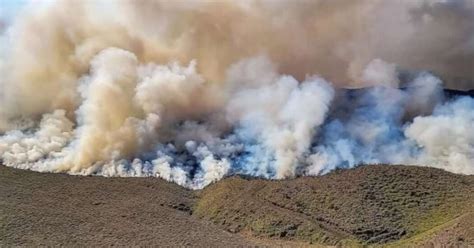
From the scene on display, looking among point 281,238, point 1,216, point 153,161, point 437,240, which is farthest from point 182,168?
point 437,240

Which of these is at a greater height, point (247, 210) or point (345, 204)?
point (345, 204)

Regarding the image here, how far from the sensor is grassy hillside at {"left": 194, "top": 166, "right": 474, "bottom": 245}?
98500 mm

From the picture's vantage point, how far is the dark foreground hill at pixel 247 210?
286 feet

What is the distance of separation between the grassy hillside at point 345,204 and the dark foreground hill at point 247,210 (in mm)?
156

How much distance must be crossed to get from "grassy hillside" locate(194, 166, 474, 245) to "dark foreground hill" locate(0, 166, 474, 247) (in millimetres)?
156

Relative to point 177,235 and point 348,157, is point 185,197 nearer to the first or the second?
point 177,235

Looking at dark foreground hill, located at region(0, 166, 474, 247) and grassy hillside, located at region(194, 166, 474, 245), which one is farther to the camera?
grassy hillside, located at region(194, 166, 474, 245)

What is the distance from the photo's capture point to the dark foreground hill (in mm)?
87125

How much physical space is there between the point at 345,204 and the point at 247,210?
48.8ft

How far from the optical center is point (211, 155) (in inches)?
5595

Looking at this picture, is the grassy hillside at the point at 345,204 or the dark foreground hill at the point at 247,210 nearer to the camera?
the dark foreground hill at the point at 247,210

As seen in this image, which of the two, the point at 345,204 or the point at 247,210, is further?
the point at 345,204

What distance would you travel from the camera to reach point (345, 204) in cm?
10594

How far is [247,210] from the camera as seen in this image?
10425 centimetres
